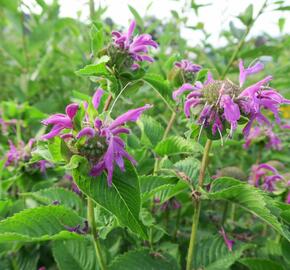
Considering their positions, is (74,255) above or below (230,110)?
below

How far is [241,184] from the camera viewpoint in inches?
34.0

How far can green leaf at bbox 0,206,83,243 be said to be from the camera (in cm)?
82

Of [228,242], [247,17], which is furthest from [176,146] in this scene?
[247,17]

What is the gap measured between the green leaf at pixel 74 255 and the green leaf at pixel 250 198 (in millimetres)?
378

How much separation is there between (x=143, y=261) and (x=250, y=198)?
330mm

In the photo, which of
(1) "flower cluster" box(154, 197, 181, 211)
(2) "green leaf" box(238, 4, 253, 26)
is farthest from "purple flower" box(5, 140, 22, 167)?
(2) "green leaf" box(238, 4, 253, 26)

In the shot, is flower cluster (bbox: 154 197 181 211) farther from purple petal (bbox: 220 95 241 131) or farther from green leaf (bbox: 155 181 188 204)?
purple petal (bbox: 220 95 241 131)

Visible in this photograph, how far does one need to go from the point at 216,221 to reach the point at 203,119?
60 cm

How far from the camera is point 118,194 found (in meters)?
0.80

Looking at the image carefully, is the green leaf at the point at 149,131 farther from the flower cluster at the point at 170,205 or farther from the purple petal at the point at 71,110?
the purple petal at the point at 71,110

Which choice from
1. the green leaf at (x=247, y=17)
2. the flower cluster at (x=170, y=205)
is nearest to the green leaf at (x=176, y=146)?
the flower cluster at (x=170, y=205)

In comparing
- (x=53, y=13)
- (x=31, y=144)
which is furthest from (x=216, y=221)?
(x=53, y=13)

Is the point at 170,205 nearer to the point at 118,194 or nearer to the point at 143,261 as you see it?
the point at 143,261

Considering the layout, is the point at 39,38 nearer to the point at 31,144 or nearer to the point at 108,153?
the point at 31,144
